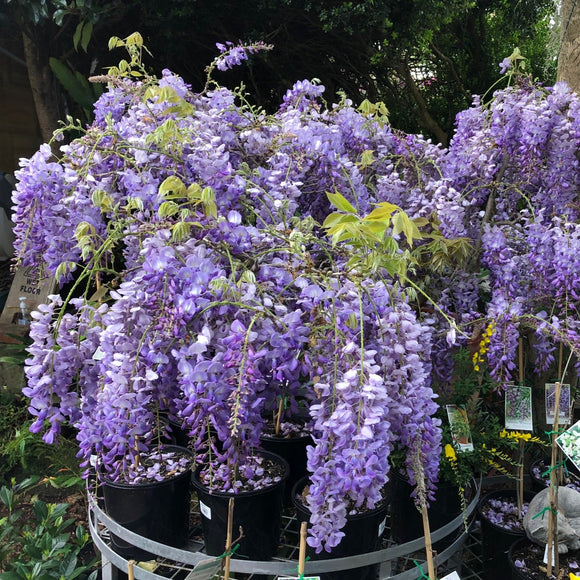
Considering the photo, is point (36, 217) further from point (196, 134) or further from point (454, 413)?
point (454, 413)

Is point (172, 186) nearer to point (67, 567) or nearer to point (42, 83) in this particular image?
point (67, 567)

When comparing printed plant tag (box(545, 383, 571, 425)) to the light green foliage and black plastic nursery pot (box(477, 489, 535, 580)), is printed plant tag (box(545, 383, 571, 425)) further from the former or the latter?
the light green foliage

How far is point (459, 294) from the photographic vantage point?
225 centimetres

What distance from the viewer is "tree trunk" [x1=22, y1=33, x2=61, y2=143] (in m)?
4.38

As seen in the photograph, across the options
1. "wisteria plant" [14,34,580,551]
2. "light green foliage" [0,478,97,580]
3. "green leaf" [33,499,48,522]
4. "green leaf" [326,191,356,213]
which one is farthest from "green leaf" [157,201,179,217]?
"green leaf" [33,499,48,522]

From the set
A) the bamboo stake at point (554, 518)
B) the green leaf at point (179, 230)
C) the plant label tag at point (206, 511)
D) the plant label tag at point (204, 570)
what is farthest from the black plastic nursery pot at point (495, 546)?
the green leaf at point (179, 230)

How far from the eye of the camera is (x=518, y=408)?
2090 mm

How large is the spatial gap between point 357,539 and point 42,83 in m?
4.20

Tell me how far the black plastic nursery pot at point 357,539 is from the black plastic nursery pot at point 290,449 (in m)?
0.43

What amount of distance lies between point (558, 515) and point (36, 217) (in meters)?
1.90

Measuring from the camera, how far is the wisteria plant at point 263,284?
128 centimetres

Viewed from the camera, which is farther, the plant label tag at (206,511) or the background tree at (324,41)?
the background tree at (324,41)

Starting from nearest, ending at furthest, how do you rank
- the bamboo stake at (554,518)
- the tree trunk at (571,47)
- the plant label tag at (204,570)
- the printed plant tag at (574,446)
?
the plant label tag at (204,570) < the printed plant tag at (574,446) < the bamboo stake at (554,518) < the tree trunk at (571,47)

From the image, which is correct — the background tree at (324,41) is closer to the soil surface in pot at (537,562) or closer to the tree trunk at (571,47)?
the tree trunk at (571,47)
